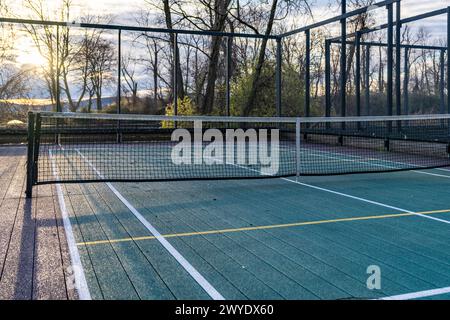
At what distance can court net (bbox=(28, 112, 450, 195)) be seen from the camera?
29.0ft

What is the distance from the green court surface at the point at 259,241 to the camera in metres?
3.53

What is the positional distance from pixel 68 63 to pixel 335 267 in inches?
926

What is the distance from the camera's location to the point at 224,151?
14.4 m

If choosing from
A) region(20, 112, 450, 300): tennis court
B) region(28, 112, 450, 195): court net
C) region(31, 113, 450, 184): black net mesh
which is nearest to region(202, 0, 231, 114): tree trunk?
region(28, 112, 450, 195): court net

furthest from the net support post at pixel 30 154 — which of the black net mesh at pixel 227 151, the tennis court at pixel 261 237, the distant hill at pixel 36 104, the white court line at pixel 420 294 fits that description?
the distant hill at pixel 36 104

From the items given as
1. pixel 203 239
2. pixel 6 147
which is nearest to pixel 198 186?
pixel 203 239

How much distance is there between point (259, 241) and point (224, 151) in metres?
9.73

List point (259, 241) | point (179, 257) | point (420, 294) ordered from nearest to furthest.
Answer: point (420, 294)
point (179, 257)
point (259, 241)

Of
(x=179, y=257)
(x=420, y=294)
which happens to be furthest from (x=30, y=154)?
(x=420, y=294)

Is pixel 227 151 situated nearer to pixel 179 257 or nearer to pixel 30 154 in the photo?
pixel 30 154

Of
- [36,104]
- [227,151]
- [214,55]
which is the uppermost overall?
[214,55]

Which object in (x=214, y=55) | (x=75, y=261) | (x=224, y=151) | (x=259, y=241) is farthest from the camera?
(x=214, y=55)

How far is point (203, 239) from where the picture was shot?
4.84m
